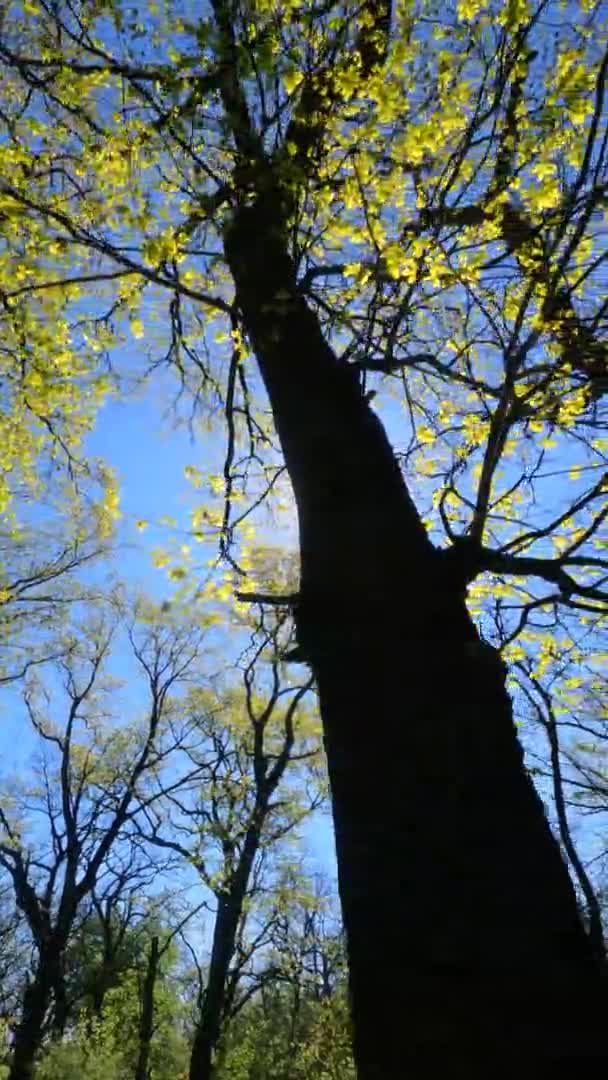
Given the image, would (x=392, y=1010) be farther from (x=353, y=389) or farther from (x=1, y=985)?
(x=1, y=985)

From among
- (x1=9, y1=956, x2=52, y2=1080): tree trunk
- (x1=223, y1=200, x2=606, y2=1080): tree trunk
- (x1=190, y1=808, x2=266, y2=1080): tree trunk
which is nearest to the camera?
(x1=223, y1=200, x2=606, y2=1080): tree trunk

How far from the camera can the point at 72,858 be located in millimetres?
17844

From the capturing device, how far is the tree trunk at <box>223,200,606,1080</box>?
1.38 m

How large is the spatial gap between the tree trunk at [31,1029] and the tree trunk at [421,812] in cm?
1615

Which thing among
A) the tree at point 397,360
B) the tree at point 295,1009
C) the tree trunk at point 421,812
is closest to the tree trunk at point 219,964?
the tree at point 295,1009

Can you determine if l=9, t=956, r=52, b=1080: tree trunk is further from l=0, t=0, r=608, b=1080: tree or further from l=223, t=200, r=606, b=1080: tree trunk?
l=223, t=200, r=606, b=1080: tree trunk

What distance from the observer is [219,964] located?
1223cm

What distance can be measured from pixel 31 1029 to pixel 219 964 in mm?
5701

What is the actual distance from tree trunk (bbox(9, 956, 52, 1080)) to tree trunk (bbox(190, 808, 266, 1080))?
3940mm

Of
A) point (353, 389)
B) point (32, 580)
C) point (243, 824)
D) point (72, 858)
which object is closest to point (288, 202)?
point (353, 389)

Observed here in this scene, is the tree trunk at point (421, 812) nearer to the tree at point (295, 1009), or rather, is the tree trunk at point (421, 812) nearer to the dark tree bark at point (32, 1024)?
the tree at point (295, 1009)

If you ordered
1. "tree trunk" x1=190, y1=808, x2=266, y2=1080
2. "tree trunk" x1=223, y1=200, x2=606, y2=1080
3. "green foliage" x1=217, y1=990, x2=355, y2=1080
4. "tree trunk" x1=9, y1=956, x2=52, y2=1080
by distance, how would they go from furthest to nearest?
"green foliage" x1=217, y1=990, x2=355, y2=1080 → "tree trunk" x1=9, y1=956, x2=52, y2=1080 → "tree trunk" x1=190, y1=808, x2=266, y2=1080 → "tree trunk" x1=223, y1=200, x2=606, y2=1080

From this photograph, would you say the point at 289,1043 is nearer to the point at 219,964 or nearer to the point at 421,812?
the point at 219,964

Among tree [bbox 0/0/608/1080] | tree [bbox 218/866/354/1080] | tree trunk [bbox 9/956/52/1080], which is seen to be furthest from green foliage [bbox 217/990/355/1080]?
tree [bbox 0/0/608/1080]
